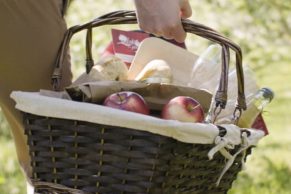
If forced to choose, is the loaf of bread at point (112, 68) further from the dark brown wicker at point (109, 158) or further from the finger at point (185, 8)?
the dark brown wicker at point (109, 158)

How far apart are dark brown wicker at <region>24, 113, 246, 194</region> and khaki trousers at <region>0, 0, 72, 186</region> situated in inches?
13.6

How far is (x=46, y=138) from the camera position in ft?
7.01

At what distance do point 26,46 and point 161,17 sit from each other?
0.44 metres

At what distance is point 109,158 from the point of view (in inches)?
82.0

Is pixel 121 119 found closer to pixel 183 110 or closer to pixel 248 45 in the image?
pixel 183 110

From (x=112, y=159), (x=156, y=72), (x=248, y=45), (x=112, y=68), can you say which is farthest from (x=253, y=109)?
(x=248, y=45)

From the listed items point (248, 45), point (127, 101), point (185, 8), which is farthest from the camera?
point (248, 45)

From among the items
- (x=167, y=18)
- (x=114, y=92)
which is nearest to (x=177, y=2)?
(x=167, y=18)

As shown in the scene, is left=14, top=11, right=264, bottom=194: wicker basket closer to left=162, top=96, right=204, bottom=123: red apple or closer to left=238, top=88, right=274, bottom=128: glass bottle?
left=162, top=96, right=204, bottom=123: red apple

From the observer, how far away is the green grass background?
4828 mm

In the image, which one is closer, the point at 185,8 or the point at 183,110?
the point at 183,110

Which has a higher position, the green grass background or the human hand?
the green grass background

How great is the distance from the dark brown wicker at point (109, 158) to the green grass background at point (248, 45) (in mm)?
2232

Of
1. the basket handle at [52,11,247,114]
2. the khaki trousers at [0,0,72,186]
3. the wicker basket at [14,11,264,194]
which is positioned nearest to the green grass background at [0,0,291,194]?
the khaki trousers at [0,0,72,186]
